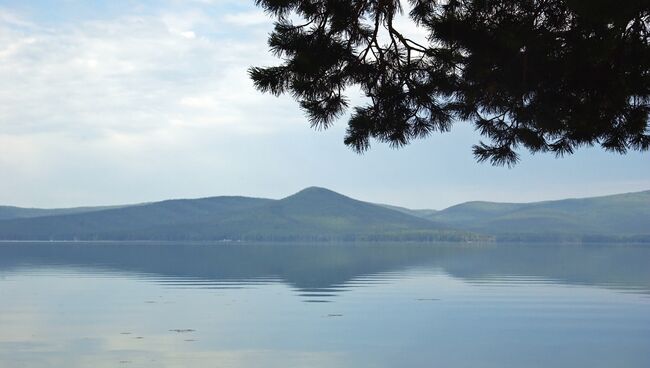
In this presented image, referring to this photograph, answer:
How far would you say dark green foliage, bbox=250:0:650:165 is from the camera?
14.1 metres

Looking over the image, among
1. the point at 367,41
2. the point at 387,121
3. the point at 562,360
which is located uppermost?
the point at 367,41

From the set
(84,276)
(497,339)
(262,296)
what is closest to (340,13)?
(497,339)

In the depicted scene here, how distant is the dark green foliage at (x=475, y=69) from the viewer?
1412 cm

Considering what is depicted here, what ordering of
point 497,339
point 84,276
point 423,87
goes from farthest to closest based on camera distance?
point 84,276 < point 497,339 < point 423,87

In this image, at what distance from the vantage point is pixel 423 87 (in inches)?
608

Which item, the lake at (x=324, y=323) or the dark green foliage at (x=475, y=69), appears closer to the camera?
the dark green foliage at (x=475, y=69)

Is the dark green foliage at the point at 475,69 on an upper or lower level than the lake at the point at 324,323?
upper

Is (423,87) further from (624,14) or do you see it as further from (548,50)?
(624,14)

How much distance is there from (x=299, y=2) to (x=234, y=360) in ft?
51.1

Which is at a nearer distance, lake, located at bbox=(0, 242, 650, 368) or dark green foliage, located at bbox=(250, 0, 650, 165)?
dark green foliage, located at bbox=(250, 0, 650, 165)

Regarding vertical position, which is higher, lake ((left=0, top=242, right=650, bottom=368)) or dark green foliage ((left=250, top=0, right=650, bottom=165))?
dark green foliage ((left=250, top=0, right=650, bottom=165))

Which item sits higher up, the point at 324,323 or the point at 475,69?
the point at 475,69

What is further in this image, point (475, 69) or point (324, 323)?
point (324, 323)

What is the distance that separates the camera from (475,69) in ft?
48.7
